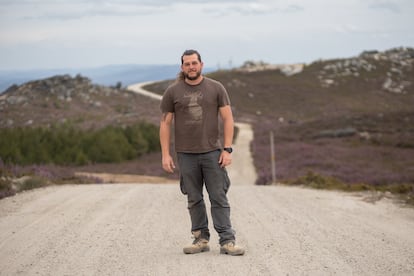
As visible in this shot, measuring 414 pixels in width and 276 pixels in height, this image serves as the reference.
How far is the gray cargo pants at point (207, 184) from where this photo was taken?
7.75 m

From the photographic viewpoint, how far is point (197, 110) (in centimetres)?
765

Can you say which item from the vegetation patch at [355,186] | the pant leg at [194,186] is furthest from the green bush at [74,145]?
the pant leg at [194,186]

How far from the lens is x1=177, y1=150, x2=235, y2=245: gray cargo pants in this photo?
7746 mm

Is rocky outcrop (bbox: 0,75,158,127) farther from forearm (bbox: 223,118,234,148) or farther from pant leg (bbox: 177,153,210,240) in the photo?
forearm (bbox: 223,118,234,148)

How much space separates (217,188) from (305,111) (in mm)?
64511

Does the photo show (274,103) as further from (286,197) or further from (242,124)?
(286,197)

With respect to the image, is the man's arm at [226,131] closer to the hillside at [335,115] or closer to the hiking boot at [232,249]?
the hiking boot at [232,249]

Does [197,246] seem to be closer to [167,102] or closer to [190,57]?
[167,102]

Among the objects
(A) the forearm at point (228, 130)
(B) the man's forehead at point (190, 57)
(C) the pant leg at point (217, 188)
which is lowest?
(C) the pant leg at point (217, 188)

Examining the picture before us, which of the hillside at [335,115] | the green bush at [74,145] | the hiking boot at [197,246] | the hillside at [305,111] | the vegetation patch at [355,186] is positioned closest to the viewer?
the hiking boot at [197,246]

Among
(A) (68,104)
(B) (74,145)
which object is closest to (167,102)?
(B) (74,145)

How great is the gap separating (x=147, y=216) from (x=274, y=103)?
65517 mm

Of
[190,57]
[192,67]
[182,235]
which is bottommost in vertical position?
[182,235]

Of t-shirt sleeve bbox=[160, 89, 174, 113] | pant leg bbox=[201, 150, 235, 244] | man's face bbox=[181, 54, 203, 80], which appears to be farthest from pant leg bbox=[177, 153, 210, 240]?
man's face bbox=[181, 54, 203, 80]
